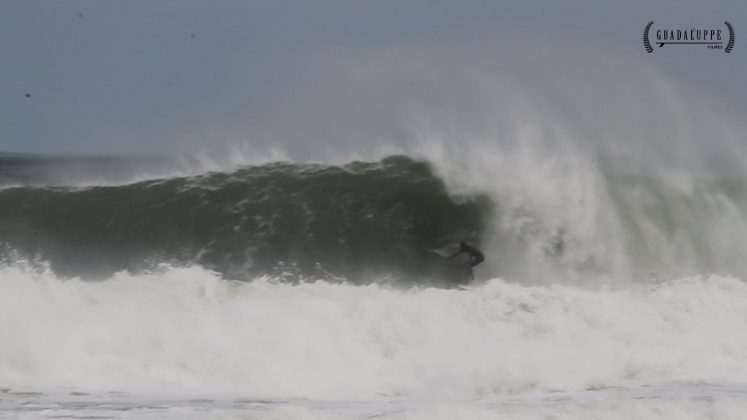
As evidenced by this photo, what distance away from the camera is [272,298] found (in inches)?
496

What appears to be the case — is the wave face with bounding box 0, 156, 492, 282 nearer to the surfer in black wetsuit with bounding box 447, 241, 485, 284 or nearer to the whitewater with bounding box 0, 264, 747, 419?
the surfer in black wetsuit with bounding box 447, 241, 485, 284

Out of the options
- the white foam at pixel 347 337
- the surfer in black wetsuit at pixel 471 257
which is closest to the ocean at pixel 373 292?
the white foam at pixel 347 337

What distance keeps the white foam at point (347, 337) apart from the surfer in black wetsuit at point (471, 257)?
3.53 ft

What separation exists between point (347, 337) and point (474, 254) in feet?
11.9

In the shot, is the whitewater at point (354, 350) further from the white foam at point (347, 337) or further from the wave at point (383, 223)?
the wave at point (383, 223)

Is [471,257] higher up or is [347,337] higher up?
[471,257]

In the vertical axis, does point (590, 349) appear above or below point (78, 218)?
below

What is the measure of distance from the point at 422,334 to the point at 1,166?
23872mm

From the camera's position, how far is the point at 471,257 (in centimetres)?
1443

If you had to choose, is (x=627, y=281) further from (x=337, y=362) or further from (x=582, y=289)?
(x=337, y=362)

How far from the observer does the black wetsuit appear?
47.0 ft

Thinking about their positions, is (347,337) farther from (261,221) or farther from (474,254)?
(261,221)

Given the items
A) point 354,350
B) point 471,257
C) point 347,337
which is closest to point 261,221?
point 471,257

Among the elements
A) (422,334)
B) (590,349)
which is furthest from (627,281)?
(422,334)
